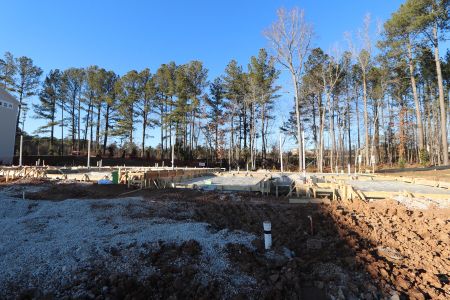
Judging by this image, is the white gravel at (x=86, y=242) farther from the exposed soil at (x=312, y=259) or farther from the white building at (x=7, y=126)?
the white building at (x=7, y=126)

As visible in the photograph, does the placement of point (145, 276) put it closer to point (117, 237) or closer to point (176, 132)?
point (117, 237)

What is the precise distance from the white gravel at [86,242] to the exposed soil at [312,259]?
142mm

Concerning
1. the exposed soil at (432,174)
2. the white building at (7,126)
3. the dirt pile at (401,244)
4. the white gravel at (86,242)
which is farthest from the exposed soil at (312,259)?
the white building at (7,126)

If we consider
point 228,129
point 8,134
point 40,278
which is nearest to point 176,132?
point 228,129

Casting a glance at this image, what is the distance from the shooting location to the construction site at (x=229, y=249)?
3391mm

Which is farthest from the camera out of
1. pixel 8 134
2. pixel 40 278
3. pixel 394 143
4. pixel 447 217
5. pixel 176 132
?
pixel 394 143

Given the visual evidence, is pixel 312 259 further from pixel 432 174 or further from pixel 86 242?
pixel 432 174

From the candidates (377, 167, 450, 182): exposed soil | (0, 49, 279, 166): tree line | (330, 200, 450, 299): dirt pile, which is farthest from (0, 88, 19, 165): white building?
(377, 167, 450, 182): exposed soil

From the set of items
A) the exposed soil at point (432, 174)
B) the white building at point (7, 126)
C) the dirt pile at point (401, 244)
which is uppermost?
the white building at point (7, 126)

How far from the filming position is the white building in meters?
25.1

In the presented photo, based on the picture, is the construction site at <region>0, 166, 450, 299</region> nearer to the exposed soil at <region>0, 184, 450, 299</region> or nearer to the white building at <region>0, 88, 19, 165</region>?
the exposed soil at <region>0, 184, 450, 299</region>

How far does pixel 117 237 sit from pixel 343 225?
4.58 m

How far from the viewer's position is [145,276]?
3.57m

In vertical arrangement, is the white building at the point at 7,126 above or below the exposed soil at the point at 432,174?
above
